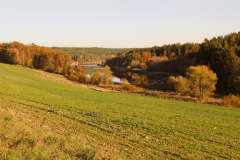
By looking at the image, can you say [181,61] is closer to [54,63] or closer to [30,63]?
[54,63]

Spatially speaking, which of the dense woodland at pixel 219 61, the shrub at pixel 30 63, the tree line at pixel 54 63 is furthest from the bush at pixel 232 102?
the shrub at pixel 30 63

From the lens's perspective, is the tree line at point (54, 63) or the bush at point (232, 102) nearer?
the bush at point (232, 102)

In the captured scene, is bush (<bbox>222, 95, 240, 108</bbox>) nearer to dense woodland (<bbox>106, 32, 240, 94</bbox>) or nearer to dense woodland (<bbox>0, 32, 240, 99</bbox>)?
dense woodland (<bbox>0, 32, 240, 99</bbox>)

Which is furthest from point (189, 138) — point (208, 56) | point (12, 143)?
point (208, 56)

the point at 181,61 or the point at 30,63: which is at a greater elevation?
the point at 181,61

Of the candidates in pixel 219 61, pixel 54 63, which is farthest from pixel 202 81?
pixel 54 63

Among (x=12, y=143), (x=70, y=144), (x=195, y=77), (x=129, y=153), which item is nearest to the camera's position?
(x=12, y=143)

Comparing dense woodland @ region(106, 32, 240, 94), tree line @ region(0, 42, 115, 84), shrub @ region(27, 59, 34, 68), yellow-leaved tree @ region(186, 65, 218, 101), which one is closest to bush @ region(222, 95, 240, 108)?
yellow-leaved tree @ region(186, 65, 218, 101)

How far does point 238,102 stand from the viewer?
114ft

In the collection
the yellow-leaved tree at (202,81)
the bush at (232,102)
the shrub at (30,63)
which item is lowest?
the bush at (232,102)

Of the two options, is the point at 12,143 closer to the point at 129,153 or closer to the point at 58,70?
the point at 129,153

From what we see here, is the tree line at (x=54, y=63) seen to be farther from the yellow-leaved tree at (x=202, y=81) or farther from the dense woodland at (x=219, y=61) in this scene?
the dense woodland at (x=219, y=61)

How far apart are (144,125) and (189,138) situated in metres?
3.48

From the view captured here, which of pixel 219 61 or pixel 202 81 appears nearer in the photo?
pixel 202 81
